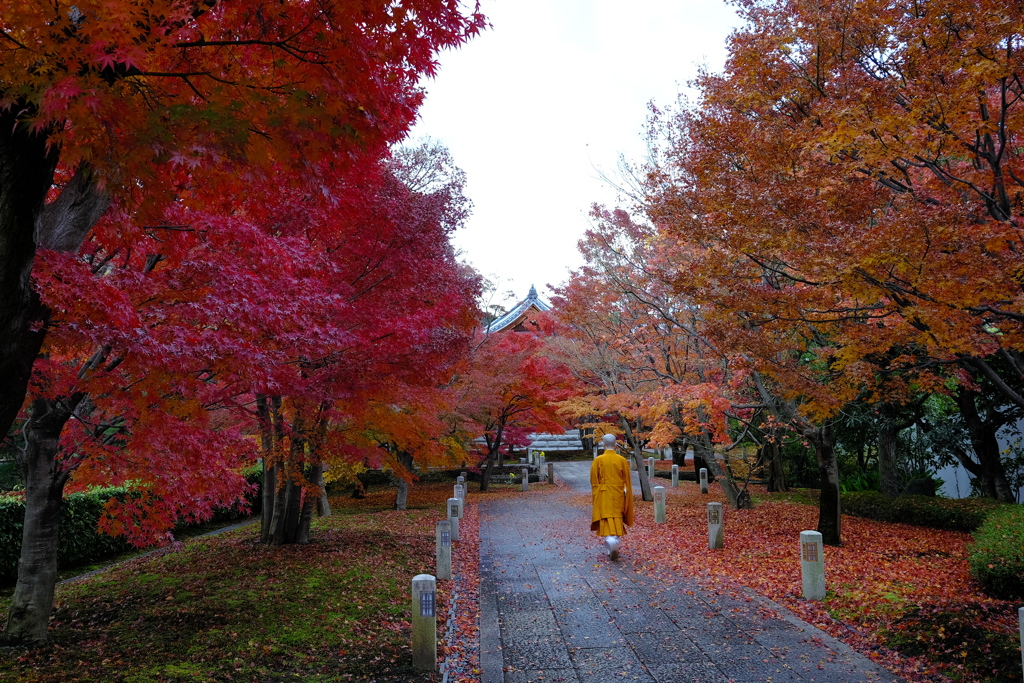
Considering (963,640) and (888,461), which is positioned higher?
(888,461)

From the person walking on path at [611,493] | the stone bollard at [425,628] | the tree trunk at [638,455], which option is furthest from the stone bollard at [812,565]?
the tree trunk at [638,455]

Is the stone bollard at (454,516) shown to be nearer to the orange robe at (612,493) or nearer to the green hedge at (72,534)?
the orange robe at (612,493)

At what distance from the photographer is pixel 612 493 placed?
1034cm

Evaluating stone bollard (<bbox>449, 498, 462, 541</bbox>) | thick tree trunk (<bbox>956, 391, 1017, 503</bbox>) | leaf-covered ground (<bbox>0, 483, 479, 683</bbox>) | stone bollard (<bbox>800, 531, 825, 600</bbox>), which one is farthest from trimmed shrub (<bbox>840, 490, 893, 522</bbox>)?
stone bollard (<bbox>449, 498, 462, 541</bbox>)

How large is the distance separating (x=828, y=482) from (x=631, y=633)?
581cm

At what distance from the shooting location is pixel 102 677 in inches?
201

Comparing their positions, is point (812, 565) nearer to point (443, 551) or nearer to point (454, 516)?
point (443, 551)

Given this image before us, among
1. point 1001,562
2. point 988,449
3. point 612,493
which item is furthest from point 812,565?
point 988,449

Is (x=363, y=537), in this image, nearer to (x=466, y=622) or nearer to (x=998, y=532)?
(x=466, y=622)

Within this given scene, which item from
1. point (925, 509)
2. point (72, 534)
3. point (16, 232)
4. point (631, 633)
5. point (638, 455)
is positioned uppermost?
point (16, 232)

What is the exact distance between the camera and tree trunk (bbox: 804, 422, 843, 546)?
1080 centimetres

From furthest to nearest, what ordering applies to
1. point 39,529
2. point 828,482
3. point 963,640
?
point 828,482 < point 39,529 < point 963,640

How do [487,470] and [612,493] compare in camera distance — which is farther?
[487,470]

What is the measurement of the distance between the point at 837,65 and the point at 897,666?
6.15m
